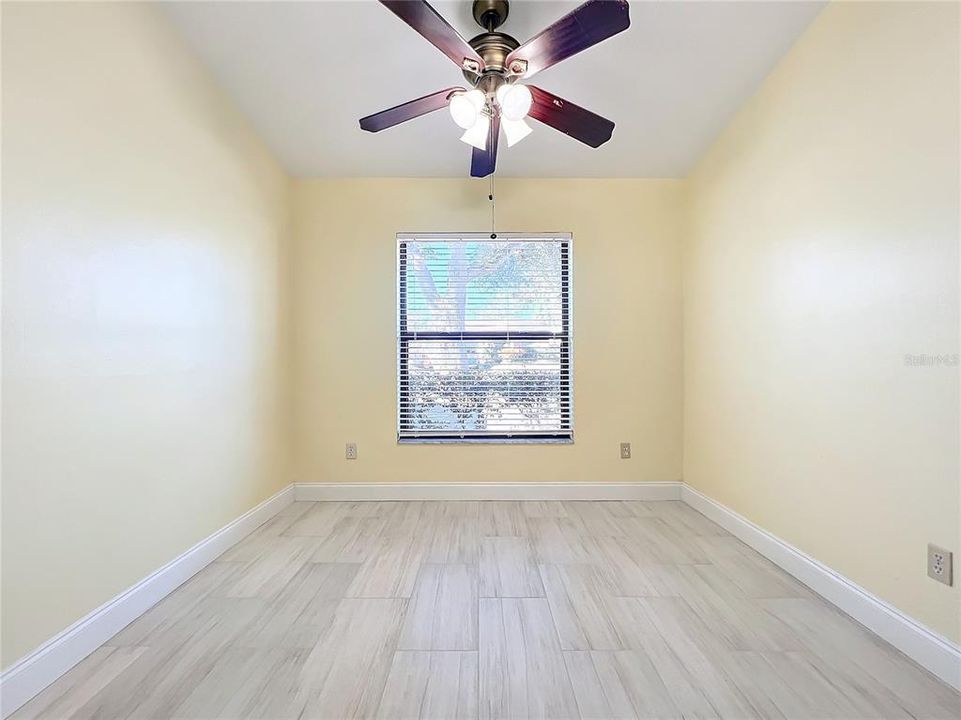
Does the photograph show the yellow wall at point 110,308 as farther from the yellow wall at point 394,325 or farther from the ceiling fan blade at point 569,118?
the ceiling fan blade at point 569,118

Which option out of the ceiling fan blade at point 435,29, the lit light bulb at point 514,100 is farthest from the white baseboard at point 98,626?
the lit light bulb at point 514,100

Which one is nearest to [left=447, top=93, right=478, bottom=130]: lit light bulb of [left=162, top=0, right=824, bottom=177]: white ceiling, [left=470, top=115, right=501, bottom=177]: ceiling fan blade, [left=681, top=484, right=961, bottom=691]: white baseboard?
[left=470, top=115, right=501, bottom=177]: ceiling fan blade

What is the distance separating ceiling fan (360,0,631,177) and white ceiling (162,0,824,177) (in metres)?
0.32

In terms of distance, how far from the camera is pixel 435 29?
5.11 feet

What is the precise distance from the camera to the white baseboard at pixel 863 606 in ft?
4.74

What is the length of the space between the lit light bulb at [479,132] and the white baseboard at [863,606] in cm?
234

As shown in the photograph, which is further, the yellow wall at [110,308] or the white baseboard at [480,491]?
the white baseboard at [480,491]

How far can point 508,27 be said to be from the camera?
208 cm

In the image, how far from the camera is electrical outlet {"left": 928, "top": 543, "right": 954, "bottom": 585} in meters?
1.45

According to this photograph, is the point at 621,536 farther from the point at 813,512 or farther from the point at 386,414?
the point at 386,414

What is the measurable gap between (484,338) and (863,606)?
96.9 inches

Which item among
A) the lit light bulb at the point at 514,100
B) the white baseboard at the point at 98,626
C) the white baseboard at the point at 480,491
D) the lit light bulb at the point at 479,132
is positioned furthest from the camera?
the white baseboard at the point at 480,491

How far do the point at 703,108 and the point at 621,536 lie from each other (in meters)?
2.49

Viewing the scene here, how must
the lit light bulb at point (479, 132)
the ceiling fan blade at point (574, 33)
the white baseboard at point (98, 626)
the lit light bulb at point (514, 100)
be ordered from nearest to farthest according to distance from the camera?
the white baseboard at point (98, 626)
the ceiling fan blade at point (574, 33)
the lit light bulb at point (514, 100)
the lit light bulb at point (479, 132)
